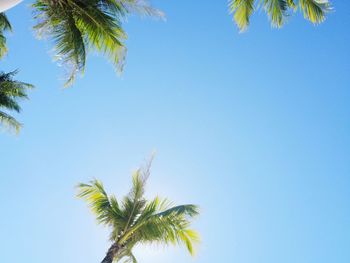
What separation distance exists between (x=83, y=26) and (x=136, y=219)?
585cm

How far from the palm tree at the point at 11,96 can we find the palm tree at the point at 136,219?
26.0 ft

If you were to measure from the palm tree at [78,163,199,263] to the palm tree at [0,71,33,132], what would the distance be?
26.0 ft

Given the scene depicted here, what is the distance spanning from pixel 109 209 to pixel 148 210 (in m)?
1.28

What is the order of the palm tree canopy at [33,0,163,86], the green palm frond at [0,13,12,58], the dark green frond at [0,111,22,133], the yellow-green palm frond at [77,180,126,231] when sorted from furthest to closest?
the dark green frond at [0,111,22,133] → the green palm frond at [0,13,12,58] → the yellow-green palm frond at [77,180,126,231] → the palm tree canopy at [33,0,163,86]

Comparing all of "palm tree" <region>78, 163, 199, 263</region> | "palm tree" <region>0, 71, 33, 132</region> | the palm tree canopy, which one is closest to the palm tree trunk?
"palm tree" <region>78, 163, 199, 263</region>

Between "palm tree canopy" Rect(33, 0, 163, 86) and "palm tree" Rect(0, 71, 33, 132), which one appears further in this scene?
"palm tree" Rect(0, 71, 33, 132)

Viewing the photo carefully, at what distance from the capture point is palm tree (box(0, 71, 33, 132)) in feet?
55.8

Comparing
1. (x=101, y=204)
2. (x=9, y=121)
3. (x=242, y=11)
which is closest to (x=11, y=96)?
(x=9, y=121)

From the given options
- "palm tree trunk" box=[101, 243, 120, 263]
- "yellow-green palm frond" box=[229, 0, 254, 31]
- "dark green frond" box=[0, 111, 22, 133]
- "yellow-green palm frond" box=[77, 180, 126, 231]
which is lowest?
"palm tree trunk" box=[101, 243, 120, 263]

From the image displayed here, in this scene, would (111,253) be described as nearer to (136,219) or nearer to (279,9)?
(136,219)

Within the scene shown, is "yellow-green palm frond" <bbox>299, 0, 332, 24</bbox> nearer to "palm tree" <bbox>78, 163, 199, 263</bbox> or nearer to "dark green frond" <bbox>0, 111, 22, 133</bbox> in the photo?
"palm tree" <bbox>78, 163, 199, 263</bbox>

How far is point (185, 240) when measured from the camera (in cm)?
1117

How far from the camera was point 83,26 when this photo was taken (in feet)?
30.7

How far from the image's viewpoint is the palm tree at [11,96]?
1701cm
